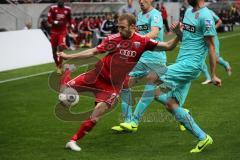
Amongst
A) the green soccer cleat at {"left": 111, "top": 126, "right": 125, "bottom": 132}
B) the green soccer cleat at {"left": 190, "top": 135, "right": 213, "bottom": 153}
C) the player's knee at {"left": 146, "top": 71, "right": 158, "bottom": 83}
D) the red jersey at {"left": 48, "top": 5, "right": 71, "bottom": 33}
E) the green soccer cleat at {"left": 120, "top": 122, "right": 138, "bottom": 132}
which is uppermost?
the player's knee at {"left": 146, "top": 71, "right": 158, "bottom": 83}

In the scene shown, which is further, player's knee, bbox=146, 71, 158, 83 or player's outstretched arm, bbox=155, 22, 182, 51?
player's knee, bbox=146, 71, 158, 83

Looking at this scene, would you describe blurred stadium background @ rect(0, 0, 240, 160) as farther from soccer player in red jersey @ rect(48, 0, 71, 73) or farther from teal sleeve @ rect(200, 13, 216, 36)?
teal sleeve @ rect(200, 13, 216, 36)

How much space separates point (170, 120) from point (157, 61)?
4.34ft

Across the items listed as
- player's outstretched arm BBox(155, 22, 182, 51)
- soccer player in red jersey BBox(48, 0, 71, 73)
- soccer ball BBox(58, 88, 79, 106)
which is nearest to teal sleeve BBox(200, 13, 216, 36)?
player's outstretched arm BBox(155, 22, 182, 51)

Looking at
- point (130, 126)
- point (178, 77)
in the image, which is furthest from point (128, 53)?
point (130, 126)

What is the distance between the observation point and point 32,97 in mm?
14242

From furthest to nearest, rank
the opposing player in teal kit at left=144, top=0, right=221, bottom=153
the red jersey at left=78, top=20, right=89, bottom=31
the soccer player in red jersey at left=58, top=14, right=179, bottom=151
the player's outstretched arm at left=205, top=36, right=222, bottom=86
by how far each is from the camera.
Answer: the red jersey at left=78, top=20, right=89, bottom=31 < the soccer player in red jersey at left=58, top=14, right=179, bottom=151 < the opposing player in teal kit at left=144, top=0, right=221, bottom=153 < the player's outstretched arm at left=205, top=36, right=222, bottom=86

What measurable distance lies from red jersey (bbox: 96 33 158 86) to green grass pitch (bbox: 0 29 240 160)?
1.07 metres

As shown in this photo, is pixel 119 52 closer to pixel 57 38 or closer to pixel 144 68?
pixel 144 68

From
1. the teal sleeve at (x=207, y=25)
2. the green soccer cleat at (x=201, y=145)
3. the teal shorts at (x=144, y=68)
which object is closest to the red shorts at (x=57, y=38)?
the teal shorts at (x=144, y=68)

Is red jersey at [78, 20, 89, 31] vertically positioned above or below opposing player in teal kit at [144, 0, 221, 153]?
below

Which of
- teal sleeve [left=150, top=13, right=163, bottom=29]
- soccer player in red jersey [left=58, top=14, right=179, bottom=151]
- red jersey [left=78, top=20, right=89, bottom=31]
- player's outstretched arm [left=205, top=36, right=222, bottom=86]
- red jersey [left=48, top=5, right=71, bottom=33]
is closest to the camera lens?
player's outstretched arm [left=205, top=36, right=222, bottom=86]

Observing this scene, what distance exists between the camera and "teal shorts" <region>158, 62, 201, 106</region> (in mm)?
8633

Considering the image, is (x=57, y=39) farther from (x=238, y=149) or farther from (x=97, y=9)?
(x=97, y=9)
